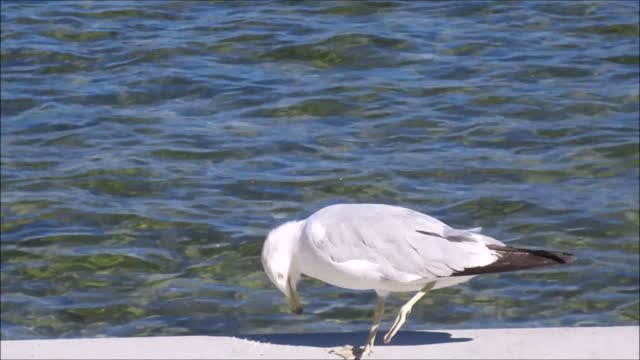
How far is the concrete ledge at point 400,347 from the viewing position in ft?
12.9

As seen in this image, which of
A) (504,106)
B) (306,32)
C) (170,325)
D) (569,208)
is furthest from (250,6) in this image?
(170,325)

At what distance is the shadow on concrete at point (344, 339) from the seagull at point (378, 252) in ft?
0.27

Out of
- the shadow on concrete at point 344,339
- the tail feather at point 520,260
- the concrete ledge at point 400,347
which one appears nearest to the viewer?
the tail feather at point 520,260

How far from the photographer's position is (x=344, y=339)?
4250 millimetres

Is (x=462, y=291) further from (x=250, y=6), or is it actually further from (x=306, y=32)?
(x=250, y=6)

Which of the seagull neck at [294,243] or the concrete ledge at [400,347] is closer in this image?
the concrete ledge at [400,347]

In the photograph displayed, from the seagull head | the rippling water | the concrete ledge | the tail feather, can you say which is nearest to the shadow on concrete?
the concrete ledge

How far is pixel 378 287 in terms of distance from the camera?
414 centimetres

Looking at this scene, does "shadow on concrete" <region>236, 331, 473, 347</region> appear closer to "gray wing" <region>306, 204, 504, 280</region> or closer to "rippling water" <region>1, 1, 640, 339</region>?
"gray wing" <region>306, 204, 504, 280</region>

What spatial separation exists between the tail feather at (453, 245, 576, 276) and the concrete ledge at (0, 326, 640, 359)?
24 centimetres

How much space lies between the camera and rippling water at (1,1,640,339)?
6.51 m

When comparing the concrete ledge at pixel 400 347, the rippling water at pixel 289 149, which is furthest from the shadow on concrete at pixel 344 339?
the rippling water at pixel 289 149

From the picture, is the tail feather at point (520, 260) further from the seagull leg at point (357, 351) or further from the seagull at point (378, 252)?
the seagull leg at point (357, 351)

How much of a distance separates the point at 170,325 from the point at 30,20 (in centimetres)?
525
